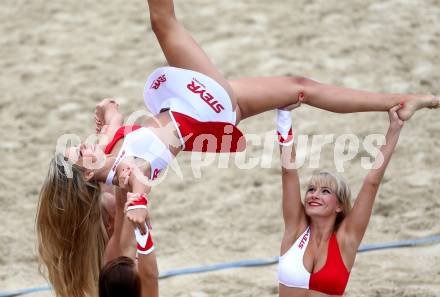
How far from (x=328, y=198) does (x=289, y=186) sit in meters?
0.20

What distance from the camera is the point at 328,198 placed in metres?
4.59

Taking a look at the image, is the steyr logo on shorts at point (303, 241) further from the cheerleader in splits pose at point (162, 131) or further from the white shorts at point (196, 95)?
the white shorts at point (196, 95)

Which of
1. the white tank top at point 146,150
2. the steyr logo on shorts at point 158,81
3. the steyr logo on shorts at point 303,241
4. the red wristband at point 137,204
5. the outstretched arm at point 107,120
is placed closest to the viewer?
the red wristband at point 137,204

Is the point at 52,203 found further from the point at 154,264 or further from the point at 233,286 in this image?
the point at 233,286

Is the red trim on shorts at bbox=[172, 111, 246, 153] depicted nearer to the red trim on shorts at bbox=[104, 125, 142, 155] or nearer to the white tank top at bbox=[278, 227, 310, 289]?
the red trim on shorts at bbox=[104, 125, 142, 155]

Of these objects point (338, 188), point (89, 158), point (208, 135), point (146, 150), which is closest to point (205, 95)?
point (208, 135)

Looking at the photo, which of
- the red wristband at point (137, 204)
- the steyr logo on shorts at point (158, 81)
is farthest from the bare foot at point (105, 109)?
the red wristband at point (137, 204)

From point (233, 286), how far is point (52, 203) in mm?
1863

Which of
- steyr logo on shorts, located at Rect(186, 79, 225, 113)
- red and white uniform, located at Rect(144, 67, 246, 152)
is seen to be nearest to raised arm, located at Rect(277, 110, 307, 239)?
red and white uniform, located at Rect(144, 67, 246, 152)

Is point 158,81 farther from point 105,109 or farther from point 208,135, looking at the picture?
point 105,109

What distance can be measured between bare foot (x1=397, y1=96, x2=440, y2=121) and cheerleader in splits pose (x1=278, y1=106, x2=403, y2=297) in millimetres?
29

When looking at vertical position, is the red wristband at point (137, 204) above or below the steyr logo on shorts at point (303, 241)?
above

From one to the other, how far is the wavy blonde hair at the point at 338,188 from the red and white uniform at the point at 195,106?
51 centimetres

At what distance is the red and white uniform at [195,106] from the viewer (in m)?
4.34
